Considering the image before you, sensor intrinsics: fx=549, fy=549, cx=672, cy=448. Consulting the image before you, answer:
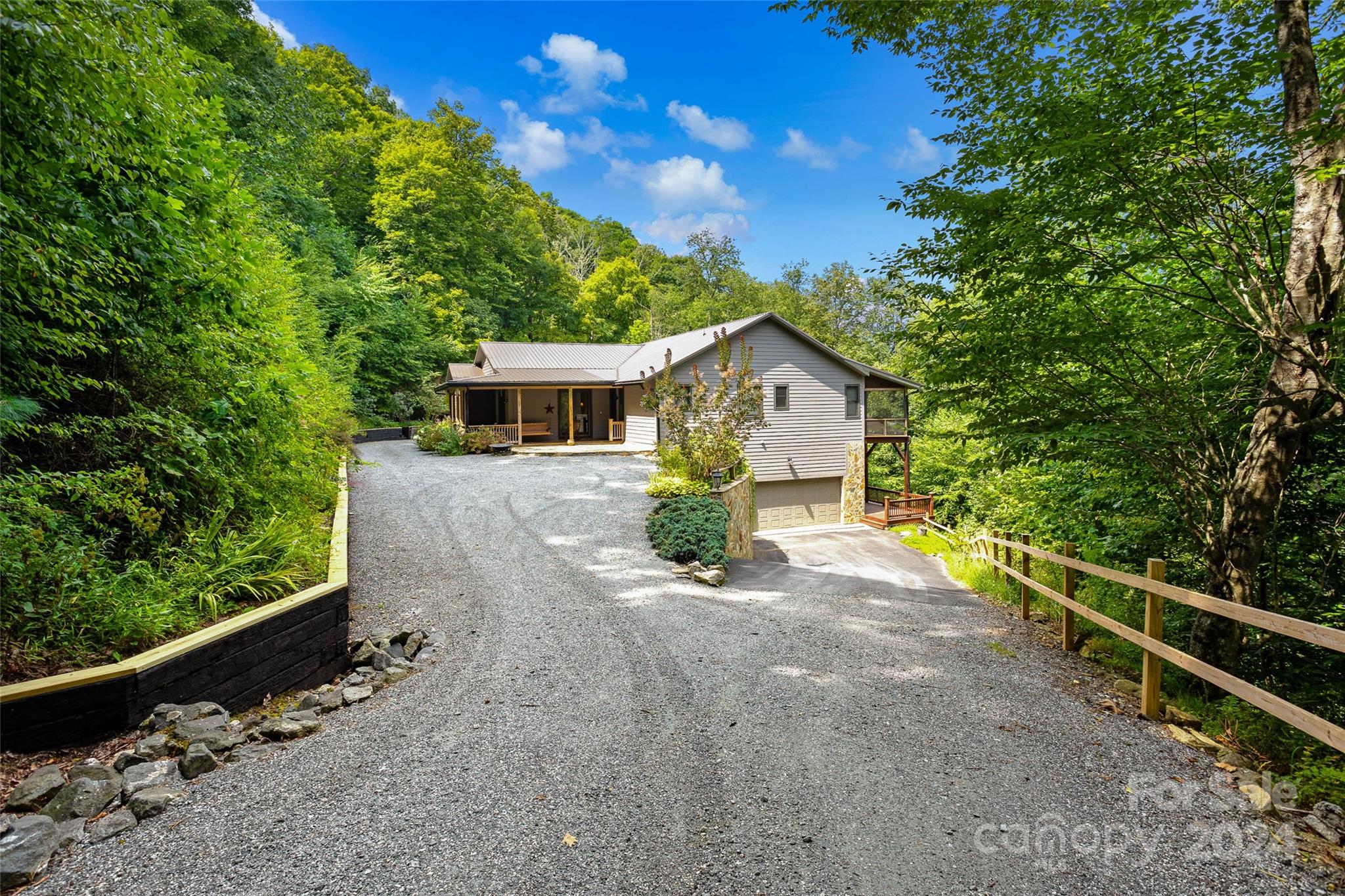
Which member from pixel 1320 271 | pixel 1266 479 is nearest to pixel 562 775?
pixel 1266 479

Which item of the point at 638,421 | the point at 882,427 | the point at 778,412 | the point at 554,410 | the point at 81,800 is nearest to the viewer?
the point at 81,800

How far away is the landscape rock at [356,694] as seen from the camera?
355cm

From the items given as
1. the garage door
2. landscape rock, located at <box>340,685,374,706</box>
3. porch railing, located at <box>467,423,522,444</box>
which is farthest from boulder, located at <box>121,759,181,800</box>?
porch railing, located at <box>467,423,522,444</box>

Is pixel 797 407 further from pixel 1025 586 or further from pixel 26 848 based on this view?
pixel 26 848

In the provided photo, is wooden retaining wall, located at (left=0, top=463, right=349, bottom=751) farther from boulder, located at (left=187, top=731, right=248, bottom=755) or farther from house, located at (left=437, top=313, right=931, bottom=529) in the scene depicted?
house, located at (left=437, top=313, right=931, bottom=529)

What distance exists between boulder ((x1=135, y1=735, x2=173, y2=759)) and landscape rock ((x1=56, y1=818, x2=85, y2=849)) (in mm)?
369

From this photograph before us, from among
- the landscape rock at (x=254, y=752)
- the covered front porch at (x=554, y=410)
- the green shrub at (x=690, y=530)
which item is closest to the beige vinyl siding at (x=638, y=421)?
the covered front porch at (x=554, y=410)

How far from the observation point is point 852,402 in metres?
18.3

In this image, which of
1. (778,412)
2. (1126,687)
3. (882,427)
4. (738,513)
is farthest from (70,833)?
(882,427)

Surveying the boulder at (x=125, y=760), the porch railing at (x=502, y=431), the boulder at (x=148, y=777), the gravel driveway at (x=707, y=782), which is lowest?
the gravel driveway at (x=707, y=782)

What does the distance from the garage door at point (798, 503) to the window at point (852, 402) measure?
2.12m

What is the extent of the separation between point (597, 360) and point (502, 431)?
16.4ft

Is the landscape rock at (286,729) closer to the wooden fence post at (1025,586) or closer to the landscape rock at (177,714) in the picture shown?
the landscape rock at (177,714)

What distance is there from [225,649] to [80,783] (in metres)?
0.98
